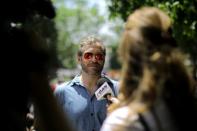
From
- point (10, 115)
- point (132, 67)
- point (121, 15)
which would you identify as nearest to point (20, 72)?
point (10, 115)

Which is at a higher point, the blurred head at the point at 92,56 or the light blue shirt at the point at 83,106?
the blurred head at the point at 92,56

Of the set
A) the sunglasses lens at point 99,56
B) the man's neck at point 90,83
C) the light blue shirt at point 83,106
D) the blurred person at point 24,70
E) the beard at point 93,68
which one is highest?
the sunglasses lens at point 99,56

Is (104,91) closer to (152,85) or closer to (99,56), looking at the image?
(99,56)

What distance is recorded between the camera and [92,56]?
237 inches

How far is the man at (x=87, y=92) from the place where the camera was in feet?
19.2

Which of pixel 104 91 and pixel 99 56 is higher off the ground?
pixel 99 56

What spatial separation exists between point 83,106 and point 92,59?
0.45 meters

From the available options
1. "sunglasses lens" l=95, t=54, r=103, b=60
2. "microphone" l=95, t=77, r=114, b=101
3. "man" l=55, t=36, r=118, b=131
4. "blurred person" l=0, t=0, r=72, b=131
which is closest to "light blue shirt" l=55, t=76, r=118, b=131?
"man" l=55, t=36, r=118, b=131

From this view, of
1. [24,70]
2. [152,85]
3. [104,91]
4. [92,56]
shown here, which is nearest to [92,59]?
[92,56]

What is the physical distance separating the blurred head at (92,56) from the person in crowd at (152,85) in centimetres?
316

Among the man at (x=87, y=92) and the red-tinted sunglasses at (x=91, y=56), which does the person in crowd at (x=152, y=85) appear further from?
the red-tinted sunglasses at (x=91, y=56)

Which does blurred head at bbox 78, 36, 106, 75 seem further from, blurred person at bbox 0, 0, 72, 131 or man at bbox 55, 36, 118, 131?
blurred person at bbox 0, 0, 72, 131

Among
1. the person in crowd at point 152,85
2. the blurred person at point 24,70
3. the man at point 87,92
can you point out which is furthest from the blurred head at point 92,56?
the blurred person at point 24,70

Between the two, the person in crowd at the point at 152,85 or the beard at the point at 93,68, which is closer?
the person in crowd at the point at 152,85
